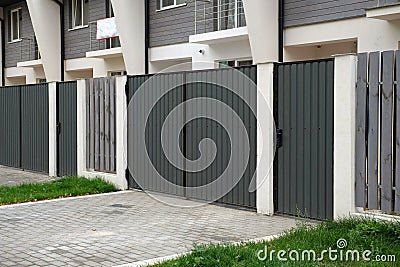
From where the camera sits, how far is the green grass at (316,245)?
561 centimetres

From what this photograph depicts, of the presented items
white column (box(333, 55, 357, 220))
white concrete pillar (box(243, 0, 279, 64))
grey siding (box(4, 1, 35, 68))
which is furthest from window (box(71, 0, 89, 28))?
white column (box(333, 55, 357, 220))

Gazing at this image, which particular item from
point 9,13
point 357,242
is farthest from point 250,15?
point 9,13

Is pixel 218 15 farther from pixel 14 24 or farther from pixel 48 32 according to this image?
pixel 14 24

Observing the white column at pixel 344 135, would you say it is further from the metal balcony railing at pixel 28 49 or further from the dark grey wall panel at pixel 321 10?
the metal balcony railing at pixel 28 49

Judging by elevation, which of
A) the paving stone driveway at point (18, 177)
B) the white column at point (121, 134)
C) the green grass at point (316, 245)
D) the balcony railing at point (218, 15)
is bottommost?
the paving stone driveway at point (18, 177)

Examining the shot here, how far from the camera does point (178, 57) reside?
18062 millimetres

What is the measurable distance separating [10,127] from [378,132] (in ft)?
37.3

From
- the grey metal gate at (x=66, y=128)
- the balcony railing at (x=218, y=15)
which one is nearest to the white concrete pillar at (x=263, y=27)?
the balcony railing at (x=218, y=15)

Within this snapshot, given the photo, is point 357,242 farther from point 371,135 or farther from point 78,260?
point 78,260

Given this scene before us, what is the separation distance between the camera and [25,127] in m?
15.1

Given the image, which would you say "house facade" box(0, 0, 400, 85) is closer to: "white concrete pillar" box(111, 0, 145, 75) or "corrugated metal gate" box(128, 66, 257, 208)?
"white concrete pillar" box(111, 0, 145, 75)

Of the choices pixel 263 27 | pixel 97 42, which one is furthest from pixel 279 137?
pixel 97 42

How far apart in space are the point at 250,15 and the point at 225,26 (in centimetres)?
208

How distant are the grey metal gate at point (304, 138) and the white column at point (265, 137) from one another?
0.08 m
